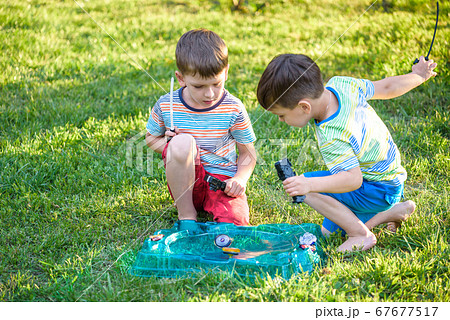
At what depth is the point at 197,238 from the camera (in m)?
2.63

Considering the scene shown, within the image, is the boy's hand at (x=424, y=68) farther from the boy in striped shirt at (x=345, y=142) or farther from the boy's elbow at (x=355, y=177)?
the boy's elbow at (x=355, y=177)

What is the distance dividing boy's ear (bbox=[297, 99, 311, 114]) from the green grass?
2.64 feet

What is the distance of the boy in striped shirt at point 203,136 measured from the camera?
8.52 feet

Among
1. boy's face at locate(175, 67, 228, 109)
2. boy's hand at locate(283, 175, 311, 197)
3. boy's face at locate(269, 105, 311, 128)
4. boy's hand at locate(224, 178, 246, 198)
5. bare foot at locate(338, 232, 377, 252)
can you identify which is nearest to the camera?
boy's hand at locate(283, 175, 311, 197)

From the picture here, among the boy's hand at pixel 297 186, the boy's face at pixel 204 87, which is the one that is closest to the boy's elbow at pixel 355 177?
the boy's hand at pixel 297 186

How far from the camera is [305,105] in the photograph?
2291mm

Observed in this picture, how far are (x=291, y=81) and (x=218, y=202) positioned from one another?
955mm

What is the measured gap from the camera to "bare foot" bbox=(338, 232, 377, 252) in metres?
2.48

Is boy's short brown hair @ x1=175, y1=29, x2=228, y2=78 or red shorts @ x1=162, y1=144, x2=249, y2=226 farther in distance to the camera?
red shorts @ x1=162, y1=144, x2=249, y2=226

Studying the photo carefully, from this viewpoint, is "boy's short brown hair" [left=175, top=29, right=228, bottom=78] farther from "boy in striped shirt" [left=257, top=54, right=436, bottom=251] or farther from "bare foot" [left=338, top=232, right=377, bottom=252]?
"bare foot" [left=338, top=232, right=377, bottom=252]

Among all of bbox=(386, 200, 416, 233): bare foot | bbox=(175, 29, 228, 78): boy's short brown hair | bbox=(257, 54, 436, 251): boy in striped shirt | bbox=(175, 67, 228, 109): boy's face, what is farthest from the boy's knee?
bbox=(386, 200, 416, 233): bare foot

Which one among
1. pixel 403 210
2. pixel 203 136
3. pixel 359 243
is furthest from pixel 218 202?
pixel 403 210

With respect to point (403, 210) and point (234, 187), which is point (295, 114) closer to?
point (234, 187)

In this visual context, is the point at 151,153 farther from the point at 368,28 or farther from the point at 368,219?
the point at 368,28
